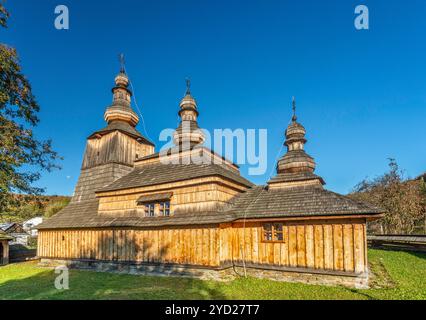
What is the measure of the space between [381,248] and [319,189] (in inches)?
571

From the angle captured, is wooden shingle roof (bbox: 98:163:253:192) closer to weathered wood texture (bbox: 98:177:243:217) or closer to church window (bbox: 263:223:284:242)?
weathered wood texture (bbox: 98:177:243:217)

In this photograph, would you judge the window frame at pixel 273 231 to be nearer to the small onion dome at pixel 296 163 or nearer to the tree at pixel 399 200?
the small onion dome at pixel 296 163

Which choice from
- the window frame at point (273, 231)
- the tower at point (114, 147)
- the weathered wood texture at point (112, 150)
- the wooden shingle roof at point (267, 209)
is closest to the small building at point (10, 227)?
the tower at point (114, 147)

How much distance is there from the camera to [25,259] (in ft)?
77.4

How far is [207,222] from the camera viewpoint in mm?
12500

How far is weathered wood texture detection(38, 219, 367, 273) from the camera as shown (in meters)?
10.6

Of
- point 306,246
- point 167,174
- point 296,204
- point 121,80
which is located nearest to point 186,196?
point 167,174

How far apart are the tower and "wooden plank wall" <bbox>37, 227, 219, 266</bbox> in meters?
3.60

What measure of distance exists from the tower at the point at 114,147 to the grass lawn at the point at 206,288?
800cm

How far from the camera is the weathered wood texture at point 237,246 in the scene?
10.6 m

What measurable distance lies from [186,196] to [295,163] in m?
6.66

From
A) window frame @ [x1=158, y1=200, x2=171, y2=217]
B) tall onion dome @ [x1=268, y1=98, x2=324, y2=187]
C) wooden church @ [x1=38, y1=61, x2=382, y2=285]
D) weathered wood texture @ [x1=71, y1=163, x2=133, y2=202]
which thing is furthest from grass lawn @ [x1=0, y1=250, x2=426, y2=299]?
weathered wood texture @ [x1=71, y1=163, x2=133, y2=202]
